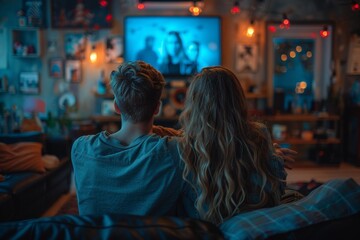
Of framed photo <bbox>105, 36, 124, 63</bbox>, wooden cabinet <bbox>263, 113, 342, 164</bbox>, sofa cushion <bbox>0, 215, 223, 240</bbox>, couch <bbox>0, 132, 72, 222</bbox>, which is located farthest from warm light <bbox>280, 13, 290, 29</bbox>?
sofa cushion <bbox>0, 215, 223, 240</bbox>

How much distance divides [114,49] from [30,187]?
2.85m

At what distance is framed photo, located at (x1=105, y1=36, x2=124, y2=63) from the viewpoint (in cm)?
507

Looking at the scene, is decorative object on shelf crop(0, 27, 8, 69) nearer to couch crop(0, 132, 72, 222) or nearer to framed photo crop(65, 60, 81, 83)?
framed photo crop(65, 60, 81, 83)

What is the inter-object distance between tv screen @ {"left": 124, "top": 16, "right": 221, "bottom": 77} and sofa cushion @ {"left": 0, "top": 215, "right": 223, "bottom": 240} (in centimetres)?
436

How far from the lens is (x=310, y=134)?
5043 mm

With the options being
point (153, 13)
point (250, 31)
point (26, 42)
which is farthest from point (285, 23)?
point (26, 42)

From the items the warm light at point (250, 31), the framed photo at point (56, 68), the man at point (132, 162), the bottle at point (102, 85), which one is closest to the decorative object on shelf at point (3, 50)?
the framed photo at point (56, 68)

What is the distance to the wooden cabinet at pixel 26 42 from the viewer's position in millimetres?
4969

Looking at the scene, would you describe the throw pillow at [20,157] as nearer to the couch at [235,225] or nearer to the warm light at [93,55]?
the warm light at [93,55]

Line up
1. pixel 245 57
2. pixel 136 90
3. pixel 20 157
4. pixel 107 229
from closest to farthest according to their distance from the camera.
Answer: pixel 107 229 → pixel 136 90 → pixel 20 157 → pixel 245 57

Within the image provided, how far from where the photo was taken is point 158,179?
3.99ft

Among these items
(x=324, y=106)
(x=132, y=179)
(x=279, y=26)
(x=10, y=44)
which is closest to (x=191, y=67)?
(x=279, y=26)

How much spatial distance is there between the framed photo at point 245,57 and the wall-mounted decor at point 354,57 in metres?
1.50

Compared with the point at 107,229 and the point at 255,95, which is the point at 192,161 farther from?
the point at 255,95
